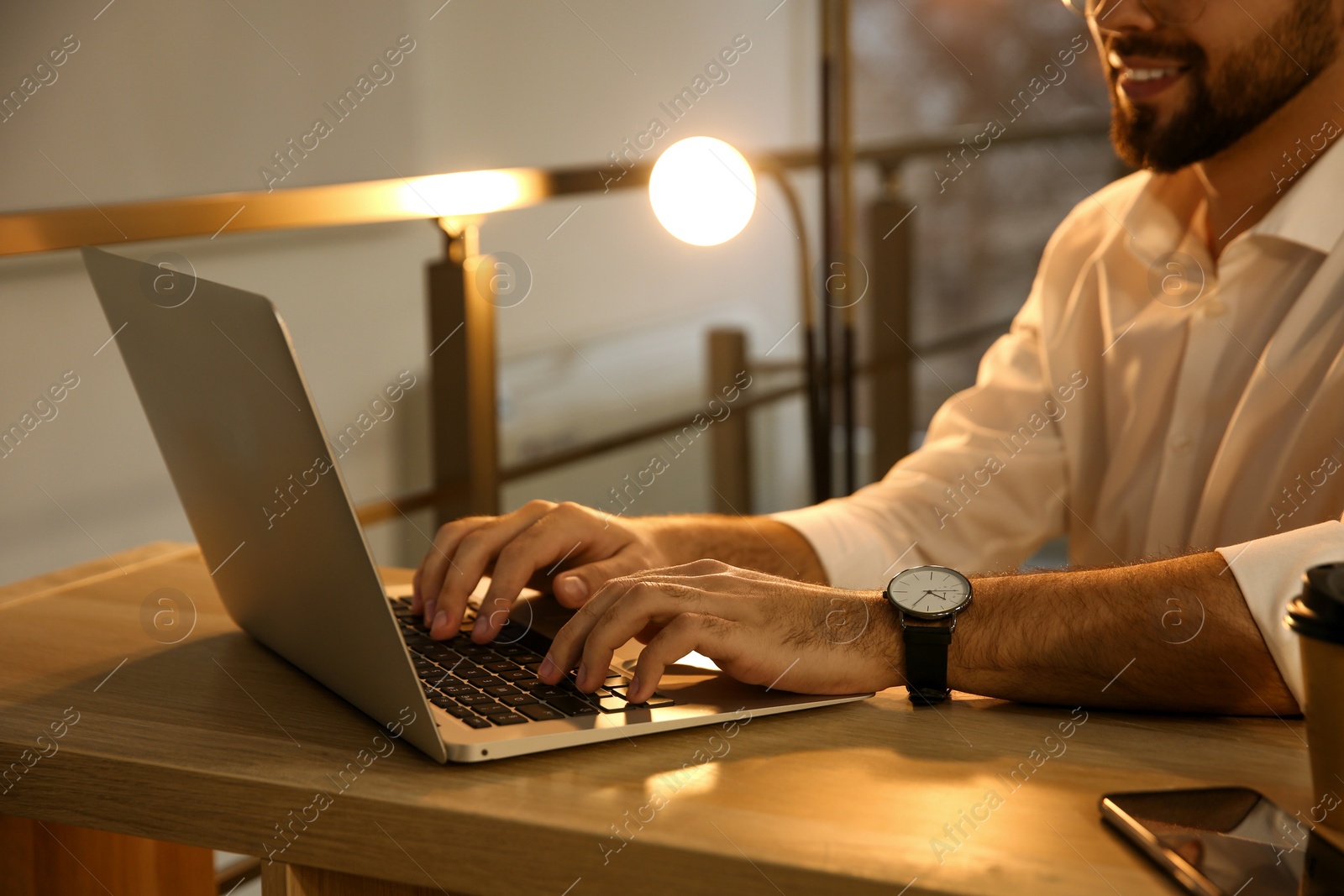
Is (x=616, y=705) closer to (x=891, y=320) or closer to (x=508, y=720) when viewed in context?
(x=508, y=720)

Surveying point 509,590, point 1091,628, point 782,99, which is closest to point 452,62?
point 782,99

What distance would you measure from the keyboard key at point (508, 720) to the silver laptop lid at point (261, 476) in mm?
41

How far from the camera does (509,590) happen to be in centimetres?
84

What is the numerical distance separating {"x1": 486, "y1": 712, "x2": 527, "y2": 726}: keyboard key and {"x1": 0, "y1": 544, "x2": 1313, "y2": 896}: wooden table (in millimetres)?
27

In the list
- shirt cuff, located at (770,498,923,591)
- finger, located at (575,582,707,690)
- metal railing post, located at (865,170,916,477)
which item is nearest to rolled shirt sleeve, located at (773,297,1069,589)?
shirt cuff, located at (770,498,923,591)

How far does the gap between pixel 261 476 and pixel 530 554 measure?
227 mm

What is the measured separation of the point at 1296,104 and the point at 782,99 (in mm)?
3045

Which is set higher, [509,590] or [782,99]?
[782,99]

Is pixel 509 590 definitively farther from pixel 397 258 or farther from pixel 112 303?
pixel 397 258

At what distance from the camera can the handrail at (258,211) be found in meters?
1.06

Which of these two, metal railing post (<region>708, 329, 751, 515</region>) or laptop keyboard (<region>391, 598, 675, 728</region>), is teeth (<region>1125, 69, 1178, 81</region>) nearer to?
laptop keyboard (<region>391, 598, 675, 728</region>)

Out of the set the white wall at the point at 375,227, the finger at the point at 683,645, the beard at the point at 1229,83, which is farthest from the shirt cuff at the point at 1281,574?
the white wall at the point at 375,227

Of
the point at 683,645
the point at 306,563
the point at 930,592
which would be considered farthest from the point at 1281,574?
the point at 306,563

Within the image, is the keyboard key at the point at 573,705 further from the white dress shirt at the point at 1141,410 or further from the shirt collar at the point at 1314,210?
the shirt collar at the point at 1314,210
